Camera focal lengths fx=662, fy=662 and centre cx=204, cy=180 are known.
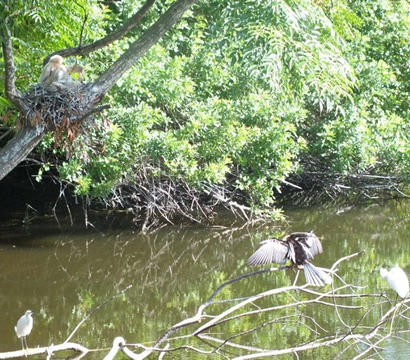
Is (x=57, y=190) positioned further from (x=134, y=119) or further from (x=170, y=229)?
(x=134, y=119)

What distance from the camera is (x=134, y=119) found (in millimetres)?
8977

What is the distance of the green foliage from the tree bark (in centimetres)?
168

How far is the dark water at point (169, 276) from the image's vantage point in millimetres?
5945

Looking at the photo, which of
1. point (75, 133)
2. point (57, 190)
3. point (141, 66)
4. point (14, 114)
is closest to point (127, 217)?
point (57, 190)

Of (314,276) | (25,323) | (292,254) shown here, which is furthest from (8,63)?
(314,276)

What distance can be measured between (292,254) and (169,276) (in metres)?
3.84

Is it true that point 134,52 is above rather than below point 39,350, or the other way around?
above

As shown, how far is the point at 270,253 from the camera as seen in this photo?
14.7ft

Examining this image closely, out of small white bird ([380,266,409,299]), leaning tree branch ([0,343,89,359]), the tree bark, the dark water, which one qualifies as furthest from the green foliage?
leaning tree branch ([0,343,89,359])

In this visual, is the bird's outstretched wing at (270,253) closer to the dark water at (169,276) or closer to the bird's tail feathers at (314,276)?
the bird's tail feathers at (314,276)

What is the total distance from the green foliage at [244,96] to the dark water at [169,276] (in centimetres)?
89

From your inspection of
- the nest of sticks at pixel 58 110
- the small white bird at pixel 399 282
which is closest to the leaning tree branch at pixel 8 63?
the nest of sticks at pixel 58 110

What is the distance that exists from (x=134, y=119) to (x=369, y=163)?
4379 millimetres

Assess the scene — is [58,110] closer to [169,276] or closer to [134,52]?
[134,52]
